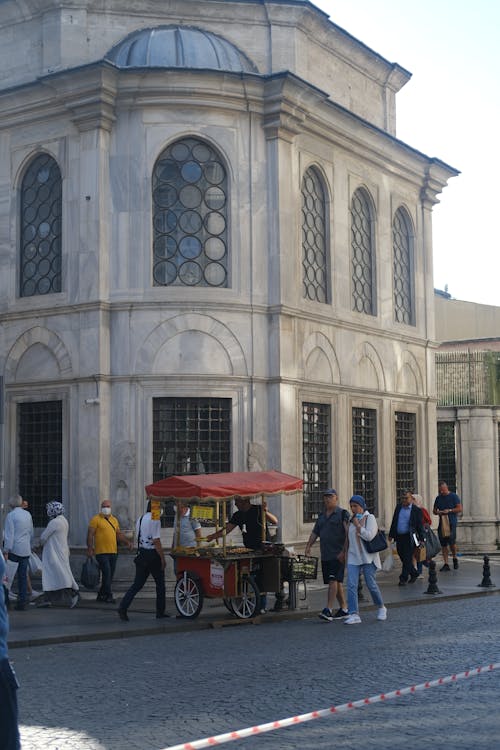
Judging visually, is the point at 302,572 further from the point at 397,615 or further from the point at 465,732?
the point at 465,732

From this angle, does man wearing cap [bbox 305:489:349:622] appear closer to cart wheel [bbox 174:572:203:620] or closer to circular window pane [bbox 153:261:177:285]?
cart wheel [bbox 174:572:203:620]

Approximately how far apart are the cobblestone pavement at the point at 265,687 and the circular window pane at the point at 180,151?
9.53m

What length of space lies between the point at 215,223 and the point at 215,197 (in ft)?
1.59

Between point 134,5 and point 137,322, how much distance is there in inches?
245

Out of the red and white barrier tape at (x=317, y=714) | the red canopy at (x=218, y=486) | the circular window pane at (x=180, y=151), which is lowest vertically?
the red and white barrier tape at (x=317, y=714)

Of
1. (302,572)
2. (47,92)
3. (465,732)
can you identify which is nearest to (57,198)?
(47,92)

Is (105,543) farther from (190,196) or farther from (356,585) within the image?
(190,196)

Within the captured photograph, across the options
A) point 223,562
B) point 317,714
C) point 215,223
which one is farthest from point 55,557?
point 317,714

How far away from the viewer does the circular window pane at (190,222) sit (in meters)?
21.1

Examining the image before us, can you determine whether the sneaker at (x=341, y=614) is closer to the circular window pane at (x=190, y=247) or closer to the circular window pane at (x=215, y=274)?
the circular window pane at (x=215, y=274)

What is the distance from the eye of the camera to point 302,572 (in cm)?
1653

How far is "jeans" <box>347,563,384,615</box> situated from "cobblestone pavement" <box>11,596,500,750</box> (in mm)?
404

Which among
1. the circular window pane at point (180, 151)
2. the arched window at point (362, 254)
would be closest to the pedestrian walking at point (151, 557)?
the circular window pane at point (180, 151)

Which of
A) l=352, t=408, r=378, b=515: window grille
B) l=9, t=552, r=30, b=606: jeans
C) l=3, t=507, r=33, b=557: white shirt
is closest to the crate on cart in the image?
l=9, t=552, r=30, b=606: jeans
